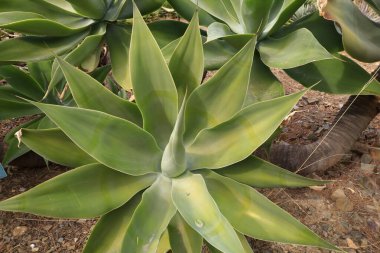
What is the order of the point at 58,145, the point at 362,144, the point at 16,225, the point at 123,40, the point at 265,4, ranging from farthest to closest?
the point at 362,144 → the point at 16,225 → the point at 123,40 → the point at 265,4 → the point at 58,145

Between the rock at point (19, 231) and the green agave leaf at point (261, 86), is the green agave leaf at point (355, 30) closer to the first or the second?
the green agave leaf at point (261, 86)

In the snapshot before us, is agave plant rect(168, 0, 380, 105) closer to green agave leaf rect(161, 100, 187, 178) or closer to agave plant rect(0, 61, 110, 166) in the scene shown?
green agave leaf rect(161, 100, 187, 178)

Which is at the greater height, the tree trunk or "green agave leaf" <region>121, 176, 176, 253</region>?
"green agave leaf" <region>121, 176, 176, 253</region>

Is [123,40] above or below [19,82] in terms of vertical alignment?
above

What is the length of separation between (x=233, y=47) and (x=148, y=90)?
13.3 inches

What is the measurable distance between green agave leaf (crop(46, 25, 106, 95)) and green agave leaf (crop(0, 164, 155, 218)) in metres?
0.38

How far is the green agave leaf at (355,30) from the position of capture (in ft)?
3.30

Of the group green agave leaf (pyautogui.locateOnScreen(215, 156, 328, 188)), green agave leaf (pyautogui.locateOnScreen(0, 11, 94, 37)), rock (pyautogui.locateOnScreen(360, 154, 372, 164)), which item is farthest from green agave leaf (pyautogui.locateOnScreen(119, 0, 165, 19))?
rock (pyautogui.locateOnScreen(360, 154, 372, 164))

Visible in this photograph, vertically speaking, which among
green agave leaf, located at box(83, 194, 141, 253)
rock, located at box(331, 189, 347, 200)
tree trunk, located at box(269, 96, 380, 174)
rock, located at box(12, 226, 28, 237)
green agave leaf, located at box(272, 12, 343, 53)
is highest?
green agave leaf, located at box(272, 12, 343, 53)

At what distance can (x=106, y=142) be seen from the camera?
2.97 ft

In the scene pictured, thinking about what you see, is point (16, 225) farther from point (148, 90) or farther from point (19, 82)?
point (148, 90)

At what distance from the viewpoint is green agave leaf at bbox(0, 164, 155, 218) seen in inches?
33.2

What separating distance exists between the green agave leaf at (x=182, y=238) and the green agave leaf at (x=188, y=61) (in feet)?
0.99

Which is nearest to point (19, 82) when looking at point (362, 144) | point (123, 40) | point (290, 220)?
point (123, 40)
